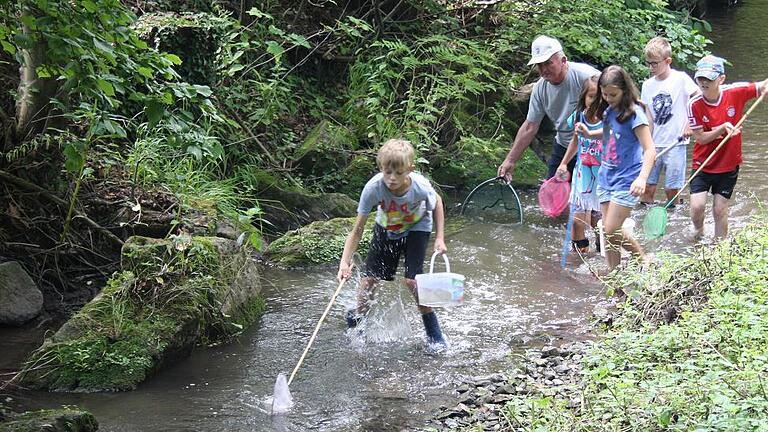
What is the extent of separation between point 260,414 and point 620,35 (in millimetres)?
8566

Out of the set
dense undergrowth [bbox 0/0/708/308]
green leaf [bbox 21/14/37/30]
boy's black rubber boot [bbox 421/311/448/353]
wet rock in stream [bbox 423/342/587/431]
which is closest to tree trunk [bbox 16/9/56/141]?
dense undergrowth [bbox 0/0/708/308]

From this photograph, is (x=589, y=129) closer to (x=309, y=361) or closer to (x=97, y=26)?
(x=309, y=361)

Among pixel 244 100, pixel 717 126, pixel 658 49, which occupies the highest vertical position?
pixel 658 49

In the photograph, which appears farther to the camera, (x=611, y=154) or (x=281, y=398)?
(x=611, y=154)

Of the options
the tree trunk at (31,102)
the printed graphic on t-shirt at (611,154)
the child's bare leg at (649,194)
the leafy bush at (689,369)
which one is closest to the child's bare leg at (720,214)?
the printed graphic on t-shirt at (611,154)

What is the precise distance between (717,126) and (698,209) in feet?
2.53

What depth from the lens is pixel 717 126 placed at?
6992 millimetres

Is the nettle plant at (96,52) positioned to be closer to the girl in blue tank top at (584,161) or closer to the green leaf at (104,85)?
the green leaf at (104,85)

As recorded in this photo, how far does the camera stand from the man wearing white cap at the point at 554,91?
732cm

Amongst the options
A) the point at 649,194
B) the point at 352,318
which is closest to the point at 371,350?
the point at 352,318

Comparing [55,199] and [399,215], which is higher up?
[55,199]

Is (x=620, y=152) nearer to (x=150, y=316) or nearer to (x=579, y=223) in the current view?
(x=579, y=223)

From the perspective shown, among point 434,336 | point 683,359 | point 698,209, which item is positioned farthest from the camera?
point 698,209

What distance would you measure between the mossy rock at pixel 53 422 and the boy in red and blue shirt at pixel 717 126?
488cm
